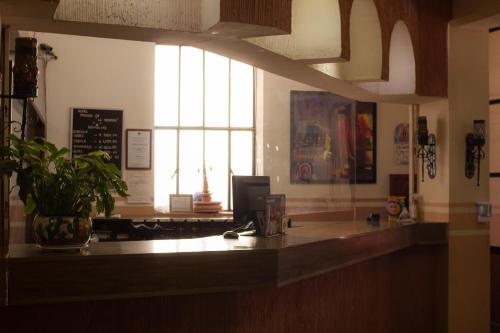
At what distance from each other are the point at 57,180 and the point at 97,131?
239 inches

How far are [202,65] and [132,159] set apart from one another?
75.3 inches

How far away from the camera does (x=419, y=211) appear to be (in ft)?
19.2

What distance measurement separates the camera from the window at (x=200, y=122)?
927 centimetres

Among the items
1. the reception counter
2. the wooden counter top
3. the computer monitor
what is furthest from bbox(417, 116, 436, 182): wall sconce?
the wooden counter top

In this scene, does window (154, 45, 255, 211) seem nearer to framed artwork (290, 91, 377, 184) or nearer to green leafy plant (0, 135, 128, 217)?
framed artwork (290, 91, 377, 184)

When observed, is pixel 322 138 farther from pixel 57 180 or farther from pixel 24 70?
pixel 57 180

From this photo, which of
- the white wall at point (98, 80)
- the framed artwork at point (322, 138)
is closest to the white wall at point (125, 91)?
the white wall at point (98, 80)

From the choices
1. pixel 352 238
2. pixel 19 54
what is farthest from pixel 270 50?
pixel 19 54

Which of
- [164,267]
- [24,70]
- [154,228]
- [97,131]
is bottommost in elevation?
[154,228]

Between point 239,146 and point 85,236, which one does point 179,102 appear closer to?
point 239,146

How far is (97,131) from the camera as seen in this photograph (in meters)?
8.59

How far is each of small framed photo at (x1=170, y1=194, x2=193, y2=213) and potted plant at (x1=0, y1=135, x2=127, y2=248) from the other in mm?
5862

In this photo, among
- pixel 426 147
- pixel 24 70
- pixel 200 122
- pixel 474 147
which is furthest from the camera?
pixel 200 122

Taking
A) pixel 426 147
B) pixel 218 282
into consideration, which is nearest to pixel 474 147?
pixel 426 147
